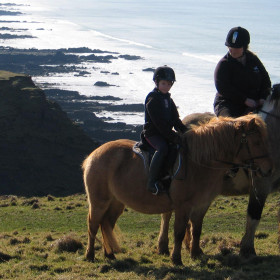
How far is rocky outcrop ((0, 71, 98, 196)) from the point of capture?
4947 cm

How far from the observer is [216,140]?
8.06 meters

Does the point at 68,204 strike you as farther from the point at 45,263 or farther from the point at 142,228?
the point at 45,263

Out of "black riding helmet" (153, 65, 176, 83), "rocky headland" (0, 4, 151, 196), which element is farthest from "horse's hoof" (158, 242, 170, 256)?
"rocky headland" (0, 4, 151, 196)

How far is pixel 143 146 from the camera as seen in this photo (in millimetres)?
8609

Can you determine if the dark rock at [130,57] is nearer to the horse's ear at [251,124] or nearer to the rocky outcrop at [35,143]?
the rocky outcrop at [35,143]

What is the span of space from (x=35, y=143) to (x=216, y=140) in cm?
4778

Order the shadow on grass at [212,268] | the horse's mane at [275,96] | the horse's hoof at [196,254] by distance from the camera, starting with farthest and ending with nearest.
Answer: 1. the horse's hoof at [196,254]
2. the horse's mane at [275,96]
3. the shadow on grass at [212,268]

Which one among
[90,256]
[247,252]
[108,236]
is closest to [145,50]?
[108,236]

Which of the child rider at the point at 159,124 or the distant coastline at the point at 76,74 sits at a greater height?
the child rider at the point at 159,124

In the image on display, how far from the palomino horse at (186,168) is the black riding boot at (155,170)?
239mm

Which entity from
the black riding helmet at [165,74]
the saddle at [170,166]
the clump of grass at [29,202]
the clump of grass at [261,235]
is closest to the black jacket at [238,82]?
the black riding helmet at [165,74]

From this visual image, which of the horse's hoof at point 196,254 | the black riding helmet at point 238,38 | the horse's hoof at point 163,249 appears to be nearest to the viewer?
the black riding helmet at point 238,38

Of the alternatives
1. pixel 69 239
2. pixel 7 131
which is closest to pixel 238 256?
pixel 69 239

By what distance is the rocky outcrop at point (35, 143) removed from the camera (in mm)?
49469
